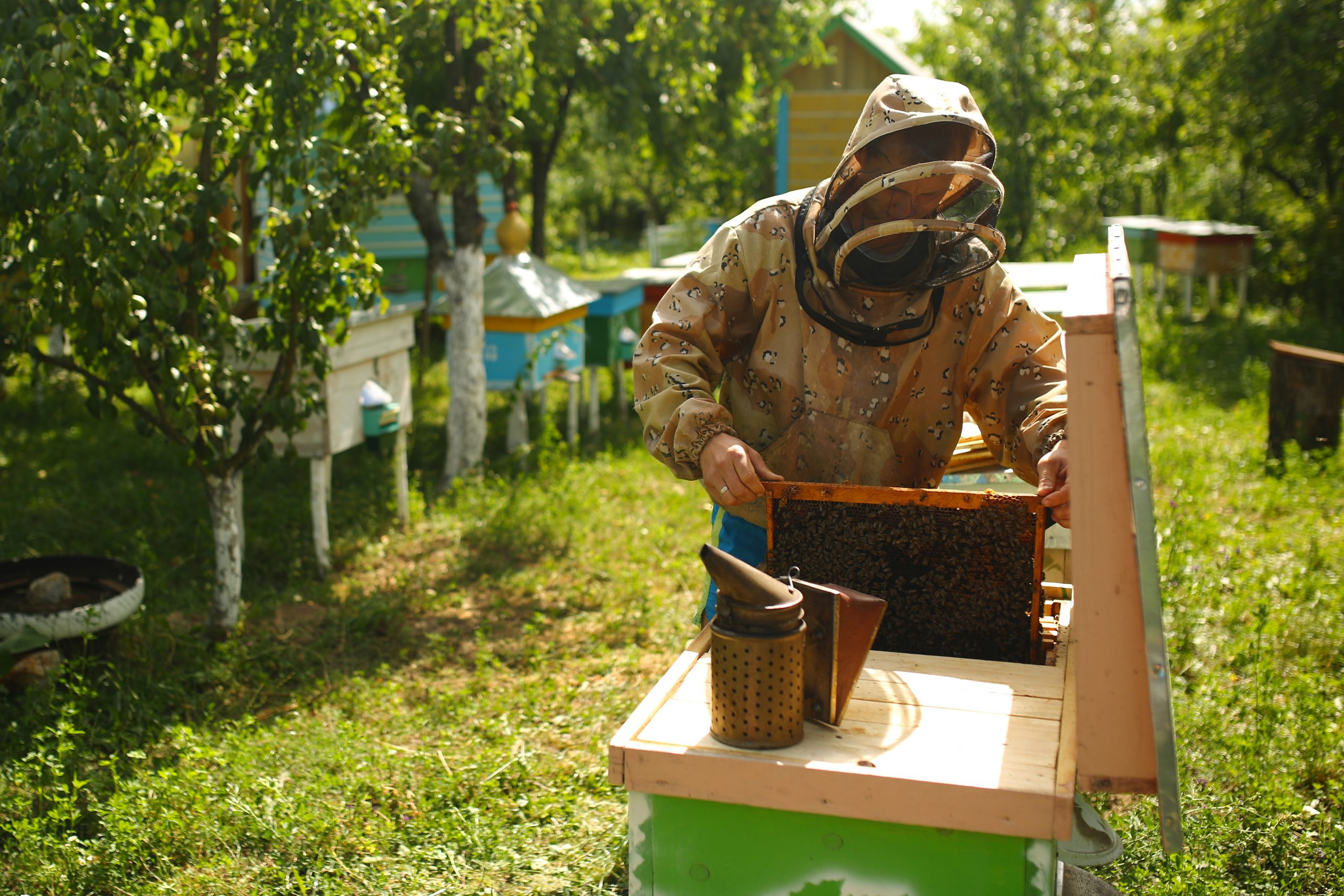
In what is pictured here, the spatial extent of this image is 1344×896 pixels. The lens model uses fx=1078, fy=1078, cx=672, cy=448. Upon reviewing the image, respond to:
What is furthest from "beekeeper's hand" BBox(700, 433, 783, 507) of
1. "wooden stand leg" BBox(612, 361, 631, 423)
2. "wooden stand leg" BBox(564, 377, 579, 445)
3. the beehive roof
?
"wooden stand leg" BBox(612, 361, 631, 423)

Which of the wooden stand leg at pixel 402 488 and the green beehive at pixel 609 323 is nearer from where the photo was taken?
the wooden stand leg at pixel 402 488

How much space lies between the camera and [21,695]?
11.9ft

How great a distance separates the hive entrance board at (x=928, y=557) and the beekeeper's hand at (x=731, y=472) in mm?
42

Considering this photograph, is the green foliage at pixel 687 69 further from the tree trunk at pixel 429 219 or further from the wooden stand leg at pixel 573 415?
the wooden stand leg at pixel 573 415

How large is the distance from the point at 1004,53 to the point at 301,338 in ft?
31.0

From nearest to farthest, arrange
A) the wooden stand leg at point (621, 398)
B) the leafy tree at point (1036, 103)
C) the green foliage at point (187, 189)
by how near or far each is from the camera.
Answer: the green foliage at point (187, 189)
the wooden stand leg at point (621, 398)
the leafy tree at point (1036, 103)

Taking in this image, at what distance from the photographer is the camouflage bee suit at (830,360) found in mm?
2152

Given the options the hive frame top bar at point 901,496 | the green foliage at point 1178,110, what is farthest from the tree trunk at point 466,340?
the green foliage at point 1178,110

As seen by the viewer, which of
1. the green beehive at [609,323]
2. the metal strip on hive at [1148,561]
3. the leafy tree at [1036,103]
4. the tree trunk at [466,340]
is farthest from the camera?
the leafy tree at [1036,103]

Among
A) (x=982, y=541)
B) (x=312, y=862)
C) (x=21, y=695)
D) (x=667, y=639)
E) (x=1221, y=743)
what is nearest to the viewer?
(x=982, y=541)

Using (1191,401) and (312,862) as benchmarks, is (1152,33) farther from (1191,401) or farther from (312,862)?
(312,862)

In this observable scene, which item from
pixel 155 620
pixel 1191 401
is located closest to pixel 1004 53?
pixel 1191 401

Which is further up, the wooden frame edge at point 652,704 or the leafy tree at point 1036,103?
the leafy tree at point 1036,103

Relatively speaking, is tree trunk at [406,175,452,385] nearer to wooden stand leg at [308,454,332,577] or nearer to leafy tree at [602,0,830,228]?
leafy tree at [602,0,830,228]
